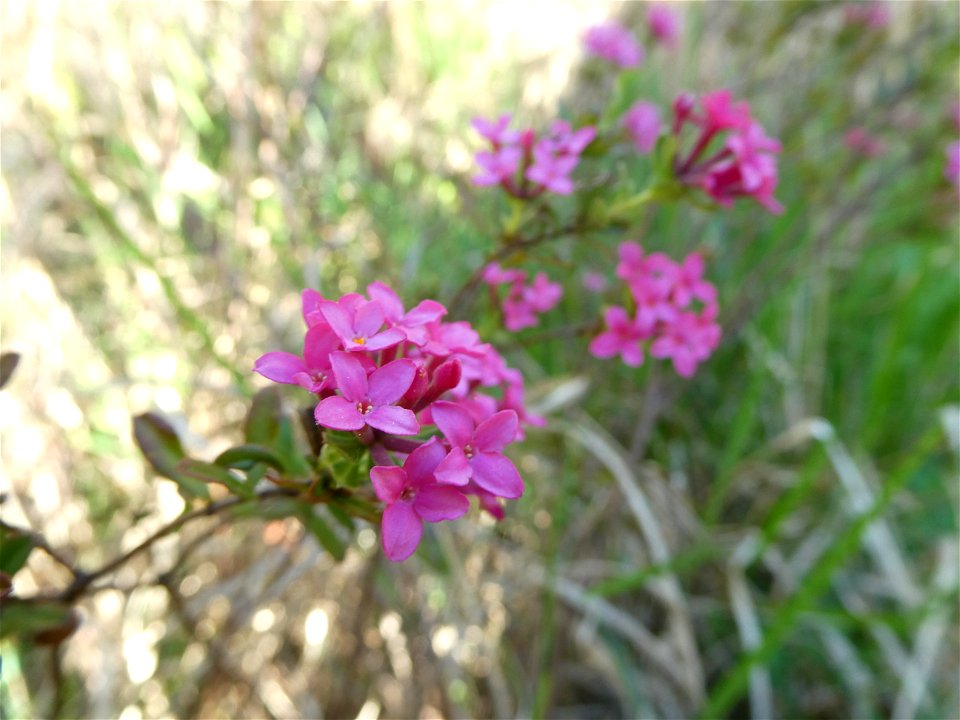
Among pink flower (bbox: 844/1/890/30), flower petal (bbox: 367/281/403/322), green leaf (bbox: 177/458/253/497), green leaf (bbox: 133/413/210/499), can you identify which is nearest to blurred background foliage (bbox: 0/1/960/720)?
pink flower (bbox: 844/1/890/30)

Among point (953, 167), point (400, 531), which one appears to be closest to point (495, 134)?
point (400, 531)

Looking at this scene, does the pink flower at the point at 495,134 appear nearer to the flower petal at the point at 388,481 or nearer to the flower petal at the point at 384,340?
the flower petal at the point at 384,340

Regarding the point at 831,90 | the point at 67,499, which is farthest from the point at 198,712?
the point at 831,90

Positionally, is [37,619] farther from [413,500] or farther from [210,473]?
[413,500]

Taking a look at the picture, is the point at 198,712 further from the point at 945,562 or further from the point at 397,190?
the point at 945,562

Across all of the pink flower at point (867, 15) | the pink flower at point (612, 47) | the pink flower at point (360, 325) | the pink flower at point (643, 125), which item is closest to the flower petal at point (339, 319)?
the pink flower at point (360, 325)
